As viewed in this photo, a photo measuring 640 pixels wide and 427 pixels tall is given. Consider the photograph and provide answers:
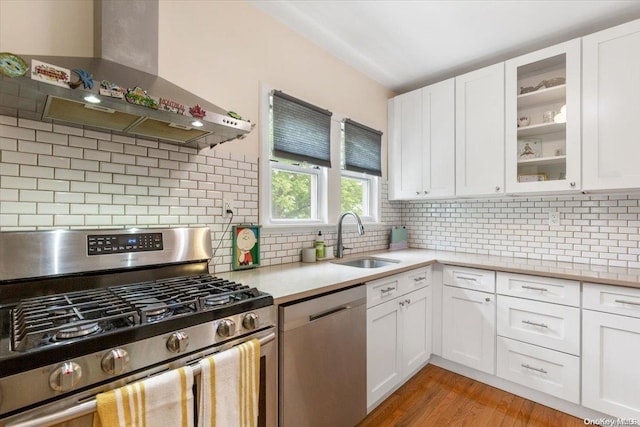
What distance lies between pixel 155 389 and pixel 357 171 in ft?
7.43

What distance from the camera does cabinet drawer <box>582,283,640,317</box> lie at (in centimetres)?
172

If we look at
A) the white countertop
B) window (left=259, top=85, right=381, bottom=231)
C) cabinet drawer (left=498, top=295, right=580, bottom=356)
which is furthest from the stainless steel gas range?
cabinet drawer (left=498, top=295, right=580, bottom=356)

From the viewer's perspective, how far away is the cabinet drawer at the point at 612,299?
1.72 m

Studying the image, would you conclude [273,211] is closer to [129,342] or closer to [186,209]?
[186,209]

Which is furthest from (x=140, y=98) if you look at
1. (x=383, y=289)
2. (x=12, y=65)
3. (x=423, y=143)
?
(x=423, y=143)

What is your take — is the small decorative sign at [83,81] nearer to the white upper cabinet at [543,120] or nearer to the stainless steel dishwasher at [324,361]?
the stainless steel dishwasher at [324,361]

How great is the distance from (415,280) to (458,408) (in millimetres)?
851

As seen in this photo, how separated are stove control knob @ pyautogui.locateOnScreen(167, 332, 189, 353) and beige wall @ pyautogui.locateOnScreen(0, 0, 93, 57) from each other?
1274mm

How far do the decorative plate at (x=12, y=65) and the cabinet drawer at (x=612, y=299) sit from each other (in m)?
2.82

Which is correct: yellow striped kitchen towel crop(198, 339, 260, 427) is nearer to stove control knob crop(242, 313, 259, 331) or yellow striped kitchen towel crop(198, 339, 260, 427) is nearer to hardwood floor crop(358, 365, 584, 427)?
stove control knob crop(242, 313, 259, 331)

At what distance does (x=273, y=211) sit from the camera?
2207 mm

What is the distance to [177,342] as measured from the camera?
97 centimetres

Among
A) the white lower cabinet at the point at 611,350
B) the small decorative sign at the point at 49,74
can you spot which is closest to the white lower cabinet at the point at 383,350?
the white lower cabinet at the point at 611,350

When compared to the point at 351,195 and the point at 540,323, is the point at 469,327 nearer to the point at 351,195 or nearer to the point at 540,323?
the point at 540,323
